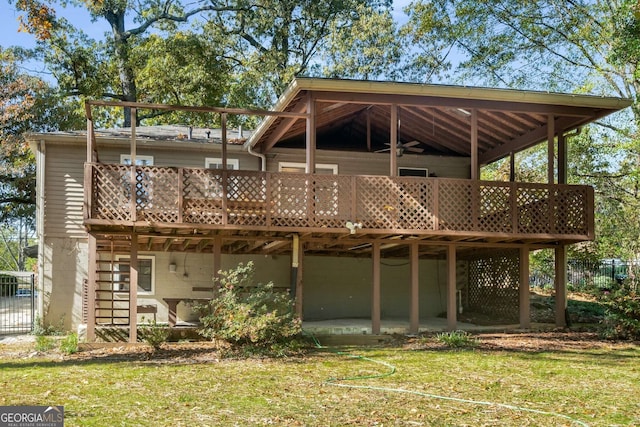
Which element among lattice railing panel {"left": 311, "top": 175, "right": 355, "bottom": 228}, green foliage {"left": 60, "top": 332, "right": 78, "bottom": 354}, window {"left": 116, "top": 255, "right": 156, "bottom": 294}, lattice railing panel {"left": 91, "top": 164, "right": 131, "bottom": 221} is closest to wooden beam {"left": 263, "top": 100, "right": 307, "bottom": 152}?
lattice railing panel {"left": 311, "top": 175, "right": 355, "bottom": 228}

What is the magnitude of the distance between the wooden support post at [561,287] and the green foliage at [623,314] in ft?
5.06

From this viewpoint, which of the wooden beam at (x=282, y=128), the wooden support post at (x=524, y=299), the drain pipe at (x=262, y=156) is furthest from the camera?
the drain pipe at (x=262, y=156)

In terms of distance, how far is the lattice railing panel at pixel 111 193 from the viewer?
13.3 m

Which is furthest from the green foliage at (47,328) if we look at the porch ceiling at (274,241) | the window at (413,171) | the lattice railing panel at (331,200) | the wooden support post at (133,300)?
the window at (413,171)

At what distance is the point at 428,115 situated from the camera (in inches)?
679

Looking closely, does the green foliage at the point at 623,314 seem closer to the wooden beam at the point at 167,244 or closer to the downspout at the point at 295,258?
the downspout at the point at 295,258

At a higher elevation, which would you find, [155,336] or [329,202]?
[329,202]

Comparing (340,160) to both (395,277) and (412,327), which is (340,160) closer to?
(395,277)

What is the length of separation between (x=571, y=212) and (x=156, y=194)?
9.19 meters

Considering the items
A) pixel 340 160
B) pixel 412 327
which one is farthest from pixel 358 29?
pixel 412 327

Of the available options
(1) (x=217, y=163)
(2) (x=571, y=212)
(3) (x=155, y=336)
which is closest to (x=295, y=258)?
(3) (x=155, y=336)

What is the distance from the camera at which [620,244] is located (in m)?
24.9

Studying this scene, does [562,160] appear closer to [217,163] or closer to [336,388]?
[217,163]

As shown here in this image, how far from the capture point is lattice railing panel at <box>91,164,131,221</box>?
13.3 metres
